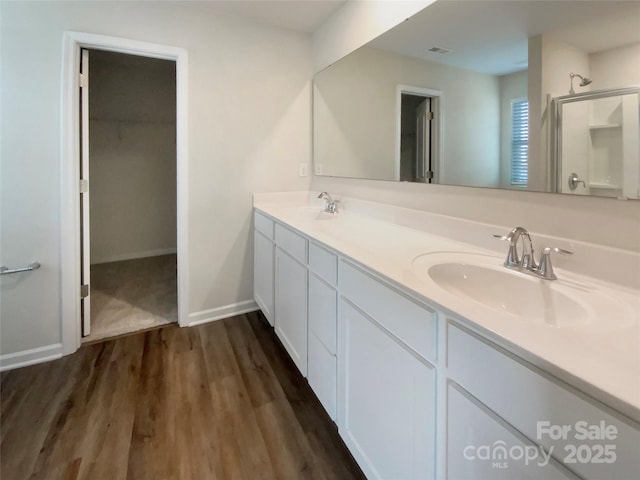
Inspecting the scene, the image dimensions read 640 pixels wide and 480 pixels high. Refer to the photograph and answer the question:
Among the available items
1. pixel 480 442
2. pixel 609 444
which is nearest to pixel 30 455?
pixel 480 442

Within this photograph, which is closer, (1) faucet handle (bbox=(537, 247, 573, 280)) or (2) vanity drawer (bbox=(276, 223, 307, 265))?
(1) faucet handle (bbox=(537, 247, 573, 280))

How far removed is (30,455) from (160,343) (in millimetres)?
908

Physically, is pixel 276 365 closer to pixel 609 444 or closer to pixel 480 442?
pixel 480 442

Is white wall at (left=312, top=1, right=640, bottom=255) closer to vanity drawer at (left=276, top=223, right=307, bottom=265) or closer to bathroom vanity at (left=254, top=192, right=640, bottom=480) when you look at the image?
bathroom vanity at (left=254, top=192, right=640, bottom=480)

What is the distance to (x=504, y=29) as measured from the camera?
4.00 feet

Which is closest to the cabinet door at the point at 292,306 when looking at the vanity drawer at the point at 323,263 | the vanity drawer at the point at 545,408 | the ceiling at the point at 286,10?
the vanity drawer at the point at 323,263

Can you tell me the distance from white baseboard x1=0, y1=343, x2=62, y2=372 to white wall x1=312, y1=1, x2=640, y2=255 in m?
2.33

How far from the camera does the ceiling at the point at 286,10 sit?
2.19m

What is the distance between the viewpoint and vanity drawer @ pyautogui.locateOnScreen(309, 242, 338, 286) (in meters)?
1.31

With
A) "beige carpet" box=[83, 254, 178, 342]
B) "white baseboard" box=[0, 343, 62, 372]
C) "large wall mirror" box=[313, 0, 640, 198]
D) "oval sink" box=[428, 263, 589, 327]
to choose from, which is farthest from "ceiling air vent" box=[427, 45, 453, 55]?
"white baseboard" box=[0, 343, 62, 372]

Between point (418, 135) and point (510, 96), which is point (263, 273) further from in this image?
point (510, 96)

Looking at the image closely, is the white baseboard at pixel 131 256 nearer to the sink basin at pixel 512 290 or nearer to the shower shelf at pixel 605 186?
the sink basin at pixel 512 290

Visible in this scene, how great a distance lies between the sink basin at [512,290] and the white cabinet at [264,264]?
1226 mm

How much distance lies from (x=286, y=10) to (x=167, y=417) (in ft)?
8.59
